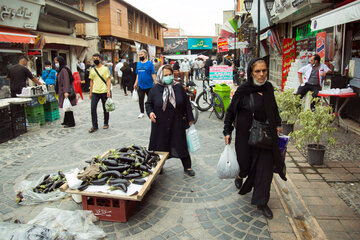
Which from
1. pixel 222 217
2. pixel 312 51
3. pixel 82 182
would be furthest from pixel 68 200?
pixel 312 51

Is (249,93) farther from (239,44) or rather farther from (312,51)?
(239,44)

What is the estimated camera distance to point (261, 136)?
340cm

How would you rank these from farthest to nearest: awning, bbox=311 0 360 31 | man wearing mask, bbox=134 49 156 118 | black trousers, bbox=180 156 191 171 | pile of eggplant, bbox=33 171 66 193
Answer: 1. man wearing mask, bbox=134 49 156 118
2. awning, bbox=311 0 360 31
3. black trousers, bbox=180 156 191 171
4. pile of eggplant, bbox=33 171 66 193

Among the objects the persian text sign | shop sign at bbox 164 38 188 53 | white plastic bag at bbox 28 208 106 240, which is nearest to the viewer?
white plastic bag at bbox 28 208 106 240

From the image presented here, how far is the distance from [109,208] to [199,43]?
58030 millimetres

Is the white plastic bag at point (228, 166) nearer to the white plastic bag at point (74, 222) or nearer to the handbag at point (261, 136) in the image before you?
the handbag at point (261, 136)

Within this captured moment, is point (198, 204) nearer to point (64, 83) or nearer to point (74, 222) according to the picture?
point (74, 222)

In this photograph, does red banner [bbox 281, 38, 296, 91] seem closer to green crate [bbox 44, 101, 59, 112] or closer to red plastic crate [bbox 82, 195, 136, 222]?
green crate [bbox 44, 101, 59, 112]

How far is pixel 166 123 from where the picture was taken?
15.0ft

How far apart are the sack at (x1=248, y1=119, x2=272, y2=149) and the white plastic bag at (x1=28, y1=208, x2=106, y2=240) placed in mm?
1998

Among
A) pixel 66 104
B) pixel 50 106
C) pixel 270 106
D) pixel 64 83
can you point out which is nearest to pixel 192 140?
pixel 270 106

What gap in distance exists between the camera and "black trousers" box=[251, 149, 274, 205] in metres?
3.48

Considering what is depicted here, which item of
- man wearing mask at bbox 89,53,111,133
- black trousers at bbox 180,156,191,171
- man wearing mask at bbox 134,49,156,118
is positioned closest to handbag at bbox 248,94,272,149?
black trousers at bbox 180,156,191,171

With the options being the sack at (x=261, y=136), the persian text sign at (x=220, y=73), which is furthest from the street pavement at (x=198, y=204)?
the persian text sign at (x=220, y=73)
